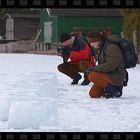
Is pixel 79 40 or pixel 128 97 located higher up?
pixel 79 40

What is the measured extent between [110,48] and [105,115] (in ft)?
5.12

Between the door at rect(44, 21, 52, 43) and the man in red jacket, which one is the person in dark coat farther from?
the door at rect(44, 21, 52, 43)

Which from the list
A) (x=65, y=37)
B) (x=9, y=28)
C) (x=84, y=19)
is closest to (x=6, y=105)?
(x=65, y=37)

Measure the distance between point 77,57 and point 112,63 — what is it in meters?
2.71

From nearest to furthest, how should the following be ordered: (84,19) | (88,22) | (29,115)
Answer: (29,115)
(88,22)
(84,19)

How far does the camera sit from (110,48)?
763cm

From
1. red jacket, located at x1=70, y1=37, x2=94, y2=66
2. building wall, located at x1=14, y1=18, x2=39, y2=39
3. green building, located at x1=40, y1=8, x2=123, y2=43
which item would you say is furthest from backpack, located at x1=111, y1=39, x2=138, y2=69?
building wall, located at x1=14, y1=18, x2=39, y2=39

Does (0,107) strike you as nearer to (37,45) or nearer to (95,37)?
(95,37)

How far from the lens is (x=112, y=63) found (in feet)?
25.2

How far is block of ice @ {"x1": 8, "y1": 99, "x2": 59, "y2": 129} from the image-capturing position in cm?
518

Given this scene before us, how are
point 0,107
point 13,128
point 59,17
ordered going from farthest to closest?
1. point 59,17
2. point 0,107
3. point 13,128

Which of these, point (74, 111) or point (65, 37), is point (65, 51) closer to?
point (65, 37)

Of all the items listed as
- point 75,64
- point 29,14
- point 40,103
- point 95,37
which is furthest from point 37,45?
point 40,103

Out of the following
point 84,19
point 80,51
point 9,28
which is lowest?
point 9,28
